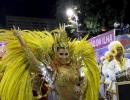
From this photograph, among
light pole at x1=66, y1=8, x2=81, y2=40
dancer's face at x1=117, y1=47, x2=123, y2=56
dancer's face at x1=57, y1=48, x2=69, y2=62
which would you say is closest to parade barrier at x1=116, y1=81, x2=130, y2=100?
dancer's face at x1=57, y1=48, x2=69, y2=62

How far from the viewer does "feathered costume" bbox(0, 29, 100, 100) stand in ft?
16.0

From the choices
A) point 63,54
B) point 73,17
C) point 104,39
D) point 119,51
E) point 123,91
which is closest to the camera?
point 63,54

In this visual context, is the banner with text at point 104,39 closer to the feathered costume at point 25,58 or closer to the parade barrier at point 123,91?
the parade barrier at point 123,91

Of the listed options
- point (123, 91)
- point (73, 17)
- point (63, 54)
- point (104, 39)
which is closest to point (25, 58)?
point (63, 54)

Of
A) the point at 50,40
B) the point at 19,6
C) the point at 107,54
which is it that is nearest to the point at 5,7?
the point at 19,6

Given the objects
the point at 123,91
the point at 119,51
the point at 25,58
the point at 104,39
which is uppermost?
the point at 104,39

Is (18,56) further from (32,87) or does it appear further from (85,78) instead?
(85,78)

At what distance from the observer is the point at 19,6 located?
18.5 meters

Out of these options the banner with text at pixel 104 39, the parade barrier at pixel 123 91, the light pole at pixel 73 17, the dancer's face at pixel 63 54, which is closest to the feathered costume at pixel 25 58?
the dancer's face at pixel 63 54

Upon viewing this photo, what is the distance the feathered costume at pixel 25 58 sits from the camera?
4.87 meters

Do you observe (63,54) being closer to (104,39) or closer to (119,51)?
(119,51)

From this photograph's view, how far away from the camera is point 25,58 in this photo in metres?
4.99

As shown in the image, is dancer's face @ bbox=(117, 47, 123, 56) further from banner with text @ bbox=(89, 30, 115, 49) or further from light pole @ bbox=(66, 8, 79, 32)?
light pole @ bbox=(66, 8, 79, 32)

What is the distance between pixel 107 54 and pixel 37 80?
3192 millimetres
